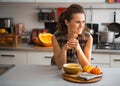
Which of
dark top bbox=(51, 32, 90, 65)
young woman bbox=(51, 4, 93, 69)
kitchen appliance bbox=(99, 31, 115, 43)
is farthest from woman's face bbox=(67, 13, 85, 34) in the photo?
kitchen appliance bbox=(99, 31, 115, 43)

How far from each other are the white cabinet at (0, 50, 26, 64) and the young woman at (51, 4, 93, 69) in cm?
107

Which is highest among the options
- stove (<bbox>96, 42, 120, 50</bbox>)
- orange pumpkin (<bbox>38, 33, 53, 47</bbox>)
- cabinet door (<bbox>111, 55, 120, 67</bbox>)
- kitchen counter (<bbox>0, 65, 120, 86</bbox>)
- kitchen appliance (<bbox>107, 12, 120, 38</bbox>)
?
kitchen appliance (<bbox>107, 12, 120, 38</bbox>)

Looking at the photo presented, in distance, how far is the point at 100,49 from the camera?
3064 millimetres

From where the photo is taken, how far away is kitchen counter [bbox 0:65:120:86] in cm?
158

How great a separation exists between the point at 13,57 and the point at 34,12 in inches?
33.3

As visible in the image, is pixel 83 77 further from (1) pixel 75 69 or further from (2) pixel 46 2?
(2) pixel 46 2

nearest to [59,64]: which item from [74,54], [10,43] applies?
[74,54]

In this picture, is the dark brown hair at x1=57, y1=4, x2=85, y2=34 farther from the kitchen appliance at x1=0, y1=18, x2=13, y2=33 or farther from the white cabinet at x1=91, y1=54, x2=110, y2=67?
the kitchen appliance at x1=0, y1=18, x2=13, y2=33

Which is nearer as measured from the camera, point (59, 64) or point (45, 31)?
point (59, 64)

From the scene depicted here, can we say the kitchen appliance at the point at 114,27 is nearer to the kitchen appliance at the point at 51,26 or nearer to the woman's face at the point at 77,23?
the kitchen appliance at the point at 51,26

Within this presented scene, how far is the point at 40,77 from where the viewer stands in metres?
1.71

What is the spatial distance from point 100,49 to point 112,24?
616mm

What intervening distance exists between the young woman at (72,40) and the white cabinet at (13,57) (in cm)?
107

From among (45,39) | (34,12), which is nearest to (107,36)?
(45,39)
